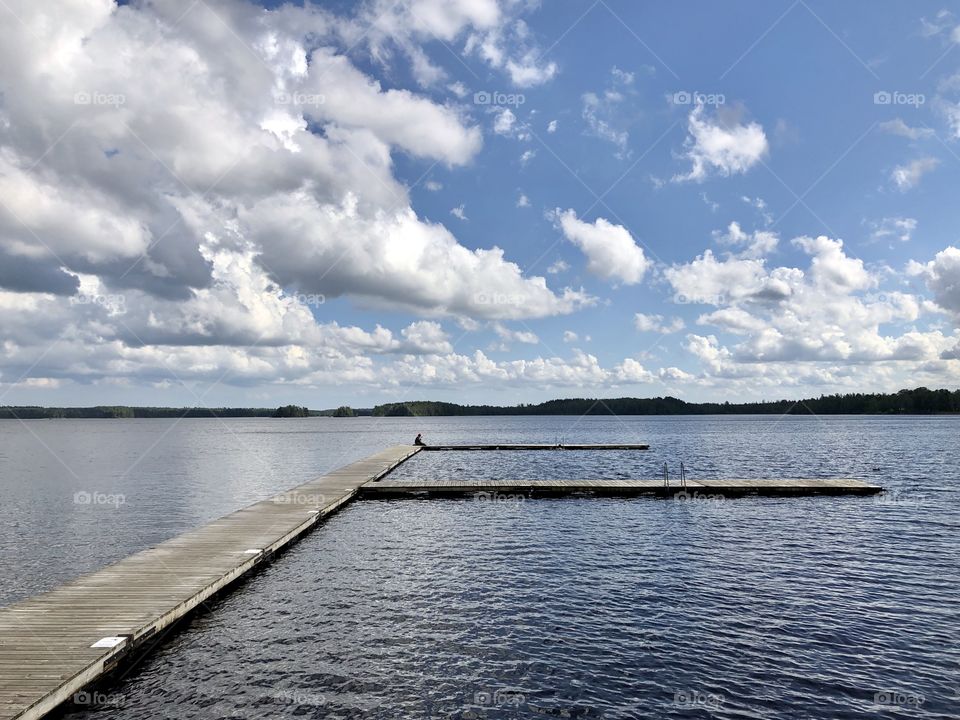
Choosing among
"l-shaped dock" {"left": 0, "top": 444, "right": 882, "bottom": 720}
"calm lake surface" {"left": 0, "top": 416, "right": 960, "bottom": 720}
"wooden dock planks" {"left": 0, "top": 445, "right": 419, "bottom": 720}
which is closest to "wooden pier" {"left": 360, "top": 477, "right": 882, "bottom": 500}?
"calm lake surface" {"left": 0, "top": 416, "right": 960, "bottom": 720}

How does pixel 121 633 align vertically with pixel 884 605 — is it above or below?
above

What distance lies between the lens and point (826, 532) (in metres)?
29.3

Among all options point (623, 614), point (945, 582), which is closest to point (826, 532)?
point (945, 582)

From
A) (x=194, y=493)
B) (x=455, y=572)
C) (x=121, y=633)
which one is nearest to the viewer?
(x=121, y=633)

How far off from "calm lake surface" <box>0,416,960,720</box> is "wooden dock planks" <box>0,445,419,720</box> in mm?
745

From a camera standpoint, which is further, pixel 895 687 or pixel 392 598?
pixel 392 598

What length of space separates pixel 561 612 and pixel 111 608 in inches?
454

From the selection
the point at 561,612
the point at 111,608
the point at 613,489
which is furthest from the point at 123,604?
the point at 613,489

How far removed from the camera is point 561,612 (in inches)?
701

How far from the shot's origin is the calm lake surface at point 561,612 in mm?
12844

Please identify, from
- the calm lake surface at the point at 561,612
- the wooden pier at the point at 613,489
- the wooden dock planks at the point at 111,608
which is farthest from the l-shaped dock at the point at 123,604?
the wooden pier at the point at 613,489

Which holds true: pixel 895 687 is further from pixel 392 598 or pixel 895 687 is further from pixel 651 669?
pixel 392 598

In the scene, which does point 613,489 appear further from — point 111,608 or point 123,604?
point 111,608

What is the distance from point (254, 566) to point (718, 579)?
51.3ft
